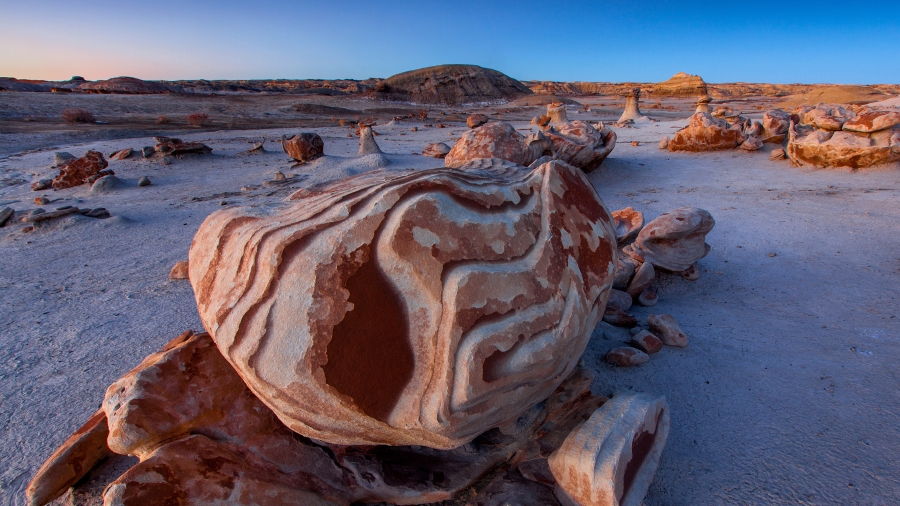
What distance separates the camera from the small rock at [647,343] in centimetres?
241

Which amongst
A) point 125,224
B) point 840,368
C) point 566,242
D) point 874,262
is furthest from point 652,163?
point 125,224

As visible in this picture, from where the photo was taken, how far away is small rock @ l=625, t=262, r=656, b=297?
3025mm

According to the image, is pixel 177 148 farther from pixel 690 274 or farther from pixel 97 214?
pixel 690 274

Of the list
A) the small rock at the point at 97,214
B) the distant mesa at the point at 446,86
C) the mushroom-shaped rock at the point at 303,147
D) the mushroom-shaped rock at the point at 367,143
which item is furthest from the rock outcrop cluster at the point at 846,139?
the distant mesa at the point at 446,86

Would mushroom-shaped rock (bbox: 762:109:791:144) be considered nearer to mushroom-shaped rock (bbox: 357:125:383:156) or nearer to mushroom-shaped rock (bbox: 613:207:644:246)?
mushroom-shaped rock (bbox: 613:207:644:246)

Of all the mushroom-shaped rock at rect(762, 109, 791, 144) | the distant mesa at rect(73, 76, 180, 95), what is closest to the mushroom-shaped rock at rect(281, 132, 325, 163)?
the mushroom-shaped rock at rect(762, 109, 791, 144)

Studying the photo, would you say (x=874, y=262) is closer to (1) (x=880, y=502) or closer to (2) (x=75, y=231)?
(1) (x=880, y=502)

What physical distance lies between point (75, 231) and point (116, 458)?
3703mm

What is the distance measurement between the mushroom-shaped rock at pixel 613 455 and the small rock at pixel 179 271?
296cm

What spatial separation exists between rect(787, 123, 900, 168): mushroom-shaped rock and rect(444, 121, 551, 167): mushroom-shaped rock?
3.66 metres

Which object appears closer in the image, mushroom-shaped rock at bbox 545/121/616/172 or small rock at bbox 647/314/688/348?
small rock at bbox 647/314/688/348

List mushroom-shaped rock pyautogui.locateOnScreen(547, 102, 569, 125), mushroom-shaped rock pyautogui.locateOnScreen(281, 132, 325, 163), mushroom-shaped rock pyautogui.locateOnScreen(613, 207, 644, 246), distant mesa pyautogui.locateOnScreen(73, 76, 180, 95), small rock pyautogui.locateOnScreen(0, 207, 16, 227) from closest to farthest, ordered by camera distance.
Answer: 1. mushroom-shaped rock pyautogui.locateOnScreen(613, 207, 644, 246)
2. small rock pyautogui.locateOnScreen(0, 207, 16, 227)
3. mushroom-shaped rock pyautogui.locateOnScreen(281, 132, 325, 163)
4. mushroom-shaped rock pyautogui.locateOnScreen(547, 102, 569, 125)
5. distant mesa pyautogui.locateOnScreen(73, 76, 180, 95)

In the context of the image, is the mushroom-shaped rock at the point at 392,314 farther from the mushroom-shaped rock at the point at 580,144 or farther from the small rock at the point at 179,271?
the mushroom-shaped rock at the point at 580,144

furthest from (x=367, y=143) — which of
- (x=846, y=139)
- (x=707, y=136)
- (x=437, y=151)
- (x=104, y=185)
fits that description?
(x=846, y=139)
